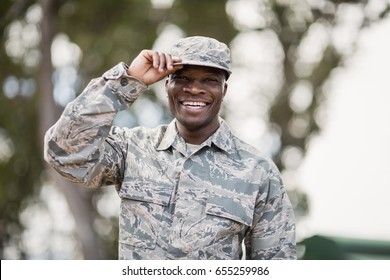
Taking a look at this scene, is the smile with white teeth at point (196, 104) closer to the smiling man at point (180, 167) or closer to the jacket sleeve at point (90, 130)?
the smiling man at point (180, 167)

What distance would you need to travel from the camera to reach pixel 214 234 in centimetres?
328

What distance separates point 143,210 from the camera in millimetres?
3352

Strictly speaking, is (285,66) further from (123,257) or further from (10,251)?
(123,257)

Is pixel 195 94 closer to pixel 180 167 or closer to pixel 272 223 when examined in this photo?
pixel 180 167

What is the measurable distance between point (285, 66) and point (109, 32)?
3.32 metres

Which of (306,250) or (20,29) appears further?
(20,29)

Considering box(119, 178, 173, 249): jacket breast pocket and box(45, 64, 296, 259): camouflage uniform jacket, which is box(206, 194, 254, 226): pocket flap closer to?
box(45, 64, 296, 259): camouflage uniform jacket

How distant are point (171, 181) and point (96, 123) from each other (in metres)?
0.41

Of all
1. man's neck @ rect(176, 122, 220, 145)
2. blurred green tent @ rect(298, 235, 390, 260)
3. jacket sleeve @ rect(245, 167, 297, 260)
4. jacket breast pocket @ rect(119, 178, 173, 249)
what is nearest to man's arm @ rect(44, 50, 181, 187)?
jacket breast pocket @ rect(119, 178, 173, 249)

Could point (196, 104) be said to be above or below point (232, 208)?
above

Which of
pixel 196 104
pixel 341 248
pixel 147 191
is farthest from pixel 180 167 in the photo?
pixel 341 248

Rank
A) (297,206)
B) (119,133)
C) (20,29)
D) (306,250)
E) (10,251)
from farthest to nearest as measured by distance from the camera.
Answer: (10,251), (20,29), (297,206), (306,250), (119,133)
